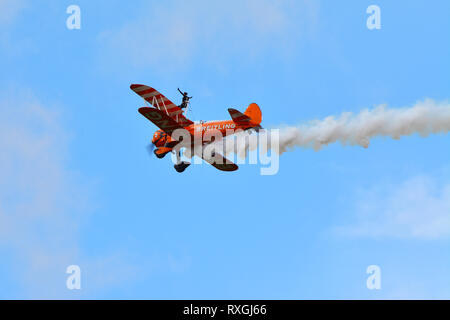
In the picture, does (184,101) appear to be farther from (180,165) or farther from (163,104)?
(180,165)

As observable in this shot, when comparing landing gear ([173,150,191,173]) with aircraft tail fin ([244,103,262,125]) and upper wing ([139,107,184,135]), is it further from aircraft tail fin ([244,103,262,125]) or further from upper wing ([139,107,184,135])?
aircraft tail fin ([244,103,262,125])

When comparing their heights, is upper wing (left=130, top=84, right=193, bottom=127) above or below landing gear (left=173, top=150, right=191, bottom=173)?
above

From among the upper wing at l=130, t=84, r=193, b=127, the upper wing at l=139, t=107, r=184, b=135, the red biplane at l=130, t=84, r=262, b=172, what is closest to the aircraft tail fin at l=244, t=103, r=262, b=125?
the red biplane at l=130, t=84, r=262, b=172

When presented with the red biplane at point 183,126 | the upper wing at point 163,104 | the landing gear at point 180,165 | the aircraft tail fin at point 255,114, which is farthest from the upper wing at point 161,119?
the aircraft tail fin at point 255,114

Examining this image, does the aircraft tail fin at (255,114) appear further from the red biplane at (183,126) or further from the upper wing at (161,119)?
the upper wing at (161,119)

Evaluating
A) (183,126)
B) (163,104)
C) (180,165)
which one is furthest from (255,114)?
(180,165)

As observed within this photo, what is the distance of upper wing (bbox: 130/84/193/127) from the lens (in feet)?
116

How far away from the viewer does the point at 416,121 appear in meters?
27.7

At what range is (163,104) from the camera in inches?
1398

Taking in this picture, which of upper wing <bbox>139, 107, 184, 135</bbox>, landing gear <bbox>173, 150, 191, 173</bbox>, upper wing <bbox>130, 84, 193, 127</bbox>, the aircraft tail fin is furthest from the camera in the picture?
landing gear <bbox>173, 150, 191, 173</bbox>

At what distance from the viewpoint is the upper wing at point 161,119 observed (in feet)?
109
